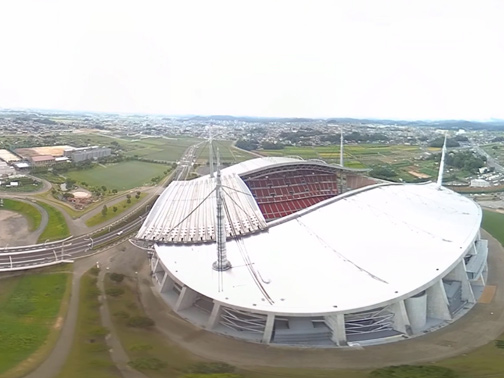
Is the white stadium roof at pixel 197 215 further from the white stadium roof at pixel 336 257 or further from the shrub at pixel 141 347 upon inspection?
the shrub at pixel 141 347

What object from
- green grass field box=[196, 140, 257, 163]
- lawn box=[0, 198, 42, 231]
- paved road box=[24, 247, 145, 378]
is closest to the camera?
paved road box=[24, 247, 145, 378]

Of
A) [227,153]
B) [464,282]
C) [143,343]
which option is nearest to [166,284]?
[143,343]

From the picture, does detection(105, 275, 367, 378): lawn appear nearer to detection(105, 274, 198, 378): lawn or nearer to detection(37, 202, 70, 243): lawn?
detection(105, 274, 198, 378): lawn

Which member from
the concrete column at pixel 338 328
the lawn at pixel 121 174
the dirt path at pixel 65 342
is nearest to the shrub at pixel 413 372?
the concrete column at pixel 338 328

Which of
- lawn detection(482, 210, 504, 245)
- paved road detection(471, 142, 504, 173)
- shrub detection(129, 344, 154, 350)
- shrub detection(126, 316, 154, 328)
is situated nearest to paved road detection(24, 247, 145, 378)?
shrub detection(129, 344, 154, 350)

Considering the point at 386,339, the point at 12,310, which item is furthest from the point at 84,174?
the point at 386,339

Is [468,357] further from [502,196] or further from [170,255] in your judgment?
[502,196]
